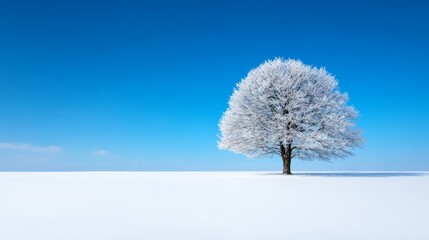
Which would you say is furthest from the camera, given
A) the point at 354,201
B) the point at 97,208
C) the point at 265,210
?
the point at 354,201

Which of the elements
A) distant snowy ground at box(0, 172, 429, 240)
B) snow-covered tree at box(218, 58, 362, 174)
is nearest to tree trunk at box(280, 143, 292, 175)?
snow-covered tree at box(218, 58, 362, 174)

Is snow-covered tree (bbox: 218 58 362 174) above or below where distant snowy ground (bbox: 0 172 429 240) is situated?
above

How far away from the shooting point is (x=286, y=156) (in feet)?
103

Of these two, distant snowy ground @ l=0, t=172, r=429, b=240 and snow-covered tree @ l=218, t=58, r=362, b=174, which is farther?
snow-covered tree @ l=218, t=58, r=362, b=174

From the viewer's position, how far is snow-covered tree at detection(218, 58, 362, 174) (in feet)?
95.4

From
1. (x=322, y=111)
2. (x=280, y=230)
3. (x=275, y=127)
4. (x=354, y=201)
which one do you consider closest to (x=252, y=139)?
(x=275, y=127)

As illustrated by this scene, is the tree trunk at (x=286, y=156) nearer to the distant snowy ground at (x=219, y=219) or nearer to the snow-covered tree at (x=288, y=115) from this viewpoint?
the snow-covered tree at (x=288, y=115)

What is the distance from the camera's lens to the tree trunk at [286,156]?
102ft

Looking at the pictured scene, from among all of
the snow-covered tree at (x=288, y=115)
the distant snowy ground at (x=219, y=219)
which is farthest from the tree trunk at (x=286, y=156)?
the distant snowy ground at (x=219, y=219)

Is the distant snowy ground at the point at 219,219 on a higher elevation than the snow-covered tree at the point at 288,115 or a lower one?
lower

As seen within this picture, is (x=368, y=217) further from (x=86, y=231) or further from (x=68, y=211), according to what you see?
(x=68, y=211)

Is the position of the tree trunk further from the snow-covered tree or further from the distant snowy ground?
the distant snowy ground

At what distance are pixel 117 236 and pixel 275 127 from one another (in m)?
24.7

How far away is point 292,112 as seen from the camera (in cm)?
2966
